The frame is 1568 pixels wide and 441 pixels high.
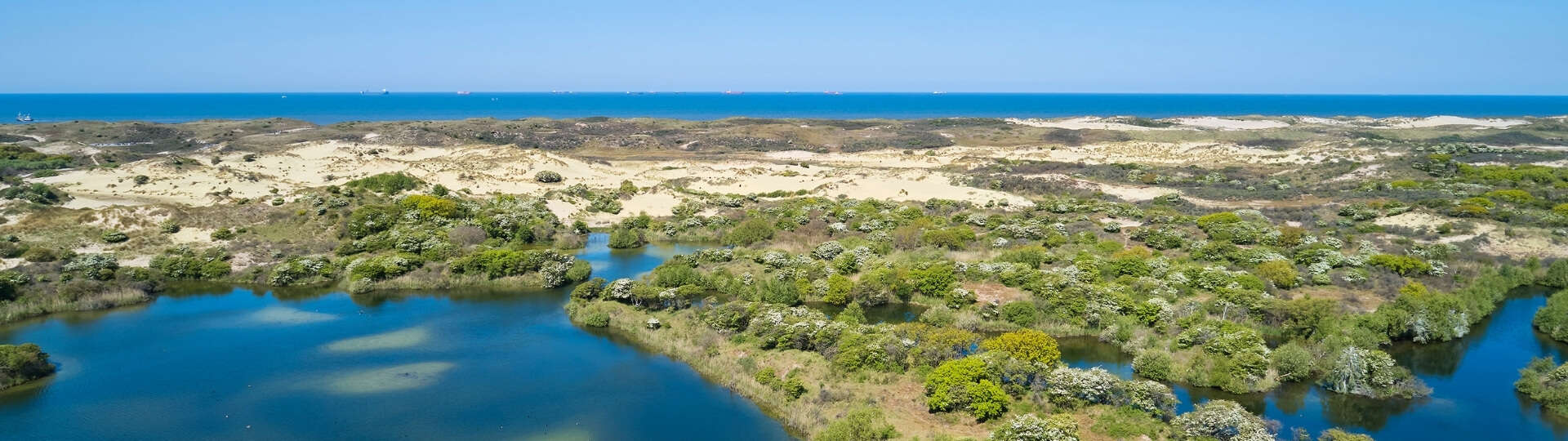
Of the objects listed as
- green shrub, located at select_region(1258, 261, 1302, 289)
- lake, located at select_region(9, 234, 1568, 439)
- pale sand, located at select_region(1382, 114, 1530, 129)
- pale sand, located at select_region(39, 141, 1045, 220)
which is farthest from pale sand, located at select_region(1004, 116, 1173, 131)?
lake, located at select_region(9, 234, 1568, 439)

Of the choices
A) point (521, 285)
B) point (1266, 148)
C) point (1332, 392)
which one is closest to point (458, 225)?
point (521, 285)

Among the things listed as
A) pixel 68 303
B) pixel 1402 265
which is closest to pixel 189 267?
pixel 68 303

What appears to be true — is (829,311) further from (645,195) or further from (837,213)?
(645,195)

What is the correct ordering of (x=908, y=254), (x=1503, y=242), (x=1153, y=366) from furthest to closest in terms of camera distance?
(x=1503, y=242) < (x=908, y=254) < (x=1153, y=366)

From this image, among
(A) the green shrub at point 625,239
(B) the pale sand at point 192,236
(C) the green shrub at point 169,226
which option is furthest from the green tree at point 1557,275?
(C) the green shrub at point 169,226

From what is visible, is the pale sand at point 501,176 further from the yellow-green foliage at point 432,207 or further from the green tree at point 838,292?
the green tree at point 838,292

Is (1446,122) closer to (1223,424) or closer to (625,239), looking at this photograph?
(625,239)
